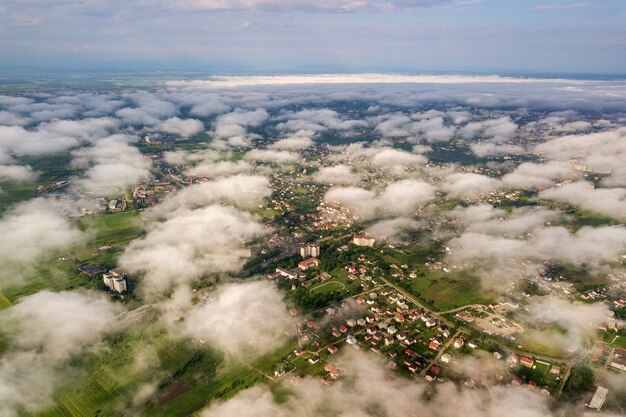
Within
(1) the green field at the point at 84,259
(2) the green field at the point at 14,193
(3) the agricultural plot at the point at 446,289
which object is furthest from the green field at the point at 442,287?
(2) the green field at the point at 14,193

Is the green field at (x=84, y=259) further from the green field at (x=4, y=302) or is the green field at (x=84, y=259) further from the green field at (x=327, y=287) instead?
the green field at (x=327, y=287)

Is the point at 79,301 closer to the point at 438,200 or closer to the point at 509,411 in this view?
the point at 509,411

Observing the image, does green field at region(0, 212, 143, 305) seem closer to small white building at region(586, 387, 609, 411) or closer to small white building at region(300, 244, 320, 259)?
small white building at region(300, 244, 320, 259)

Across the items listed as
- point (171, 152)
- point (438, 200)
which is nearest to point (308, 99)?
point (171, 152)

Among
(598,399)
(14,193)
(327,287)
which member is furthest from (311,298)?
(14,193)

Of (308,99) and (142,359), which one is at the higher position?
(308,99)

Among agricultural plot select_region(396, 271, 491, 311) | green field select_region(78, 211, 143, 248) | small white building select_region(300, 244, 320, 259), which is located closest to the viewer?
agricultural plot select_region(396, 271, 491, 311)

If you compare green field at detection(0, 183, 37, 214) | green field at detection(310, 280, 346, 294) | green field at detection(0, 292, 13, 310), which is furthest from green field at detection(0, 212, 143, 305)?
green field at detection(310, 280, 346, 294)

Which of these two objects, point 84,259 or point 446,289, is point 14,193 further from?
point 446,289

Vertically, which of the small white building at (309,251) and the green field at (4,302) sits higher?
the small white building at (309,251)

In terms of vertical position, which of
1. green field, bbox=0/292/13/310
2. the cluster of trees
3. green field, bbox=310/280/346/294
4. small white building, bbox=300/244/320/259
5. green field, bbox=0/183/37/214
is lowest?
green field, bbox=310/280/346/294

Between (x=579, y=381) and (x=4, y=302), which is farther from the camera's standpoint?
(x=4, y=302)
